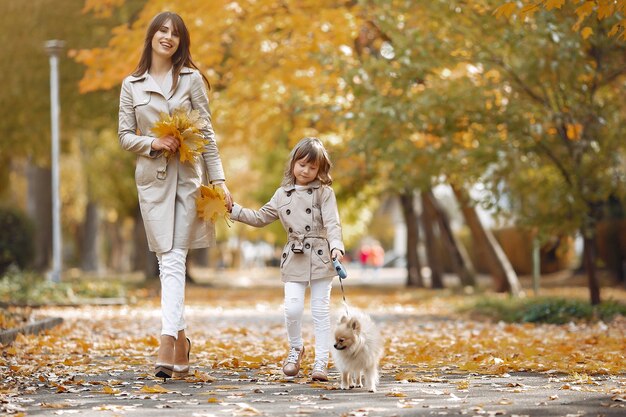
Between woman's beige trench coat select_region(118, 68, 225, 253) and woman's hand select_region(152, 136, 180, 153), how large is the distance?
2.8 inches

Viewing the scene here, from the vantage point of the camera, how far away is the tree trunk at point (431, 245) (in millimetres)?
27828

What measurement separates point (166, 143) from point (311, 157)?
1035mm

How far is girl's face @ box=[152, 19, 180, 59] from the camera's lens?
7945 millimetres

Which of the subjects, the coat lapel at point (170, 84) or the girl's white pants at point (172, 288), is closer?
the girl's white pants at point (172, 288)

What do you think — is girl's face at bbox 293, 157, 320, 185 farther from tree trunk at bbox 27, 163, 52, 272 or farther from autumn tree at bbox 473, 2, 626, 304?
tree trunk at bbox 27, 163, 52, 272

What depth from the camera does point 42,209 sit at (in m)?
32.8

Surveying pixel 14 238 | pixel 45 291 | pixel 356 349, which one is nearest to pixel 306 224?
pixel 356 349

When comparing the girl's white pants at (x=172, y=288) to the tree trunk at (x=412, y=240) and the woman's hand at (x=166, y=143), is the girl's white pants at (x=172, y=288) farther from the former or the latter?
the tree trunk at (x=412, y=240)

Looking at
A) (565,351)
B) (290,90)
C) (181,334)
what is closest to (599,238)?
(290,90)

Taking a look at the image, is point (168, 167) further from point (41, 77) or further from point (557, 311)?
point (41, 77)

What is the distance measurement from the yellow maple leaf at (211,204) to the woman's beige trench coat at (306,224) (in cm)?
15

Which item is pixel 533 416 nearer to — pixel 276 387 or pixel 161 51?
pixel 276 387

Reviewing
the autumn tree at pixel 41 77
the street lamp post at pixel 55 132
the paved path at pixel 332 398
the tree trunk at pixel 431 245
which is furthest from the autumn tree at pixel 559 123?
the tree trunk at pixel 431 245

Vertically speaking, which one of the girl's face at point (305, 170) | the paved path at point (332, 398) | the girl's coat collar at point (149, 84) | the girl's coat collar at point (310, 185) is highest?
the girl's coat collar at point (149, 84)
